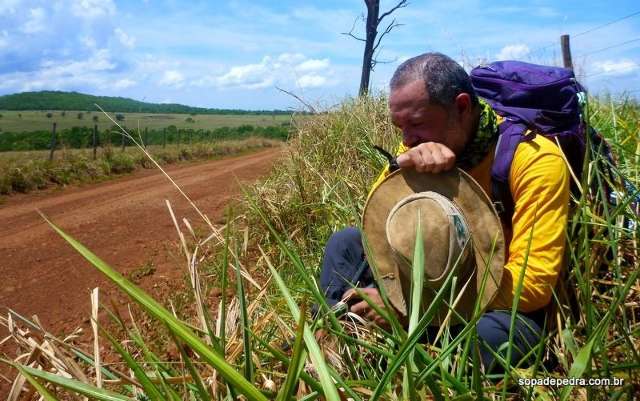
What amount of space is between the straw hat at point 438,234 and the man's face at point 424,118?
0.63 ft

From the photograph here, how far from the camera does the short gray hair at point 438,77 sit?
1.93 metres

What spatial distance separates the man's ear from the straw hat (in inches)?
11.2

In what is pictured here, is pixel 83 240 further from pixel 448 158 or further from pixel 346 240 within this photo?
pixel 448 158

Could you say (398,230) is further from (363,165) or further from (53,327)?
(53,327)

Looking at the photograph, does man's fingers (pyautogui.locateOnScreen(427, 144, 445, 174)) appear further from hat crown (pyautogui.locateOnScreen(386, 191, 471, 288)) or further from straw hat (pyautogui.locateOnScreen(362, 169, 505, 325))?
hat crown (pyautogui.locateOnScreen(386, 191, 471, 288))

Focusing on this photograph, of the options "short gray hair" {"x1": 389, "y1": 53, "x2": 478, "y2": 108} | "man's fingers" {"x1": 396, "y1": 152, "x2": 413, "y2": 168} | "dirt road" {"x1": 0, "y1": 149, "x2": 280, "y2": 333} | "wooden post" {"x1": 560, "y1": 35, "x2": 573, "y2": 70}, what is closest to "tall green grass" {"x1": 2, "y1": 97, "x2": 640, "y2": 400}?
"man's fingers" {"x1": 396, "y1": 152, "x2": 413, "y2": 168}

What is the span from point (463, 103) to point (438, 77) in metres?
0.14

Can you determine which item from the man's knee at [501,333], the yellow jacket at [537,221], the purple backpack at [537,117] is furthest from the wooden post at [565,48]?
the man's knee at [501,333]

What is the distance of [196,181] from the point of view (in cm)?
1216

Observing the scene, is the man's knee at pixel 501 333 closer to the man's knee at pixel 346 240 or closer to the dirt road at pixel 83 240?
the man's knee at pixel 346 240

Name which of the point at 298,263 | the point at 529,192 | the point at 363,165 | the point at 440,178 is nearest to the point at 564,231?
the point at 529,192

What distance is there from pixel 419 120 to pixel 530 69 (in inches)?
A: 20.9

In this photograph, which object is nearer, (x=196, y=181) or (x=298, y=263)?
(x=298, y=263)

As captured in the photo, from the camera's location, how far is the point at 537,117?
78.2 inches
